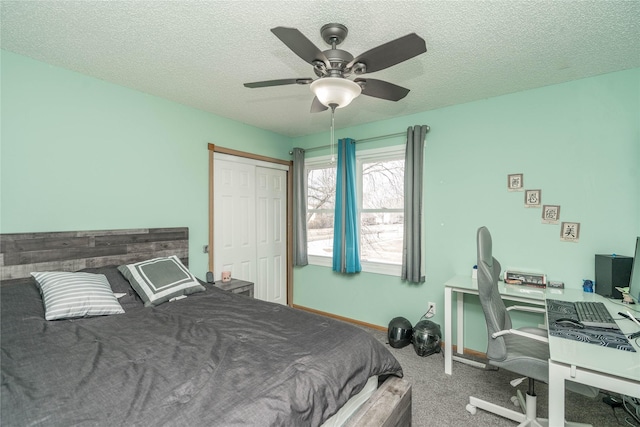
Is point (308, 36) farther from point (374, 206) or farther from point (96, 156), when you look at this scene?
point (374, 206)

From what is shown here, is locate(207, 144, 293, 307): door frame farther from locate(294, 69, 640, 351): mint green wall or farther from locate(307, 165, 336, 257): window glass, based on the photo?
locate(294, 69, 640, 351): mint green wall

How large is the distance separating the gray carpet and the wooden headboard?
8.12 ft

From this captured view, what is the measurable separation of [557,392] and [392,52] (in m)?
1.79

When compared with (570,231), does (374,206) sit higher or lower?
higher

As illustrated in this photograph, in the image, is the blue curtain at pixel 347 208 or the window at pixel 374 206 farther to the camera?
the blue curtain at pixel 347 208

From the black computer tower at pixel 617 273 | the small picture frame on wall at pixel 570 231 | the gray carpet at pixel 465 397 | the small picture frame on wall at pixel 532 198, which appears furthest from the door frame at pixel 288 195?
the black computer tower at pixel 617 273

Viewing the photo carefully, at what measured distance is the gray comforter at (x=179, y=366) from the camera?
98cm

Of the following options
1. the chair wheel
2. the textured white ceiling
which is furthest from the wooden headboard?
the chair wheel

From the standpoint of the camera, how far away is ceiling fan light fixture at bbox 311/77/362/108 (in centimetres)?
151

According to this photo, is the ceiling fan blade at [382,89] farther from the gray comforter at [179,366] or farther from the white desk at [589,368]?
the white desk at [589,368]

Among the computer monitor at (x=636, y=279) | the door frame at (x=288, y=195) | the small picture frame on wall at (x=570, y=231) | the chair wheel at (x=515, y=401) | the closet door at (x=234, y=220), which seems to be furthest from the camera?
the closet door at (x=234, y=220)

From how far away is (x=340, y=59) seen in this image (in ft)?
5.03

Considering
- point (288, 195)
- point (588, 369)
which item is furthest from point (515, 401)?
point (288, 195)

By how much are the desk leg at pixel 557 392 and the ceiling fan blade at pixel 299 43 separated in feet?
6.06
